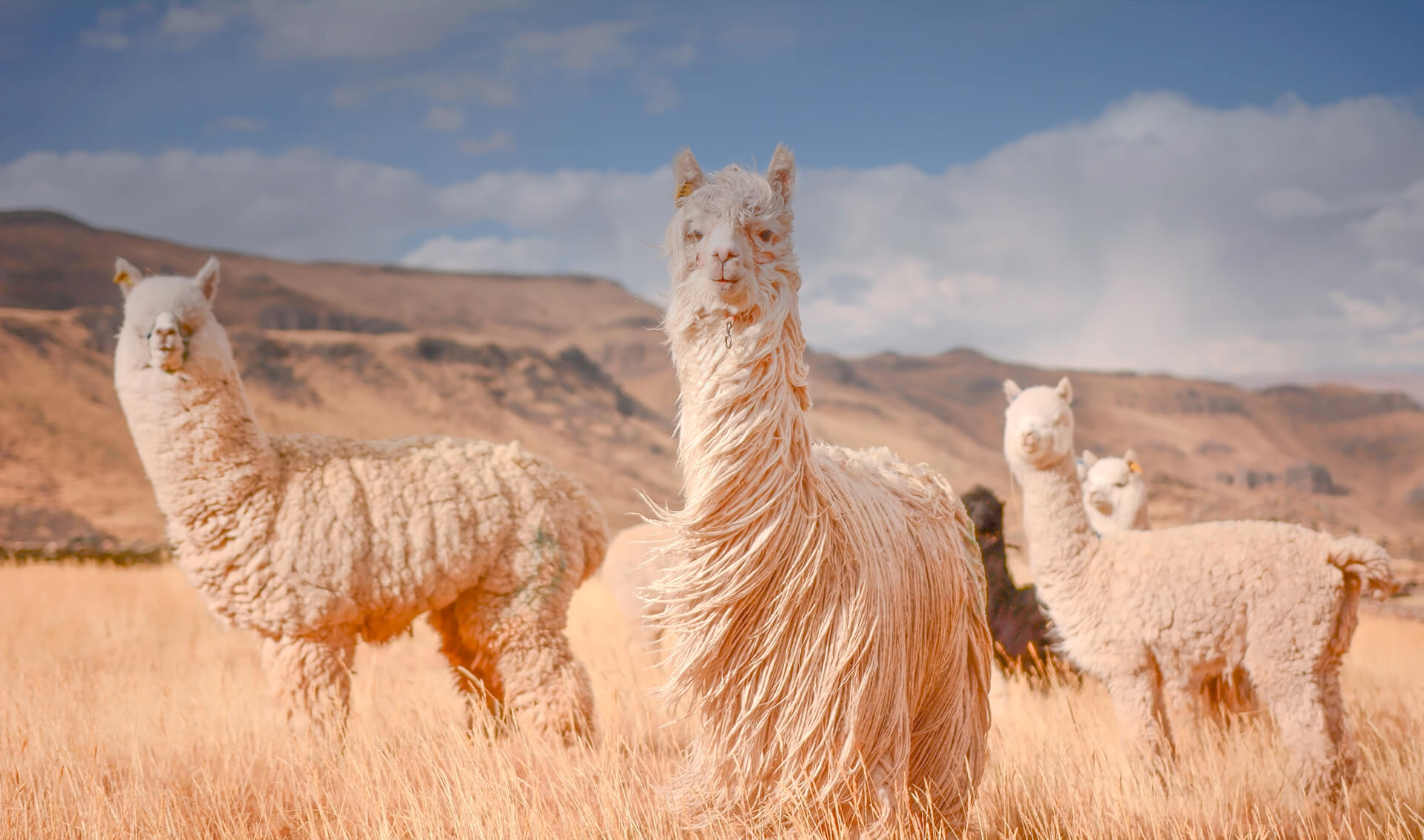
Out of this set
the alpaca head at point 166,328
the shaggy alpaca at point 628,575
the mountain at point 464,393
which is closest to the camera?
the alpaca head at point 166,328

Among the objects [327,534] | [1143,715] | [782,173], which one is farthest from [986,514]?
[327,534]

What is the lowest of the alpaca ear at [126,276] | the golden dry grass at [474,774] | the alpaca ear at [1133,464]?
the golden dry grass at [474,774]

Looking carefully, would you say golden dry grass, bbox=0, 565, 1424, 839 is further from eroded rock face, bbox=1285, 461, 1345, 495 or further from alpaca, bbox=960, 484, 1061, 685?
eroded rock face, bbox=1285, 461, 1345, 495

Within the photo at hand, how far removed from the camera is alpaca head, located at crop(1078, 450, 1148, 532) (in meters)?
6.77

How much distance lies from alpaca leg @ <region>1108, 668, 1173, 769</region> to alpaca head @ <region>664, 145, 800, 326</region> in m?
3.22

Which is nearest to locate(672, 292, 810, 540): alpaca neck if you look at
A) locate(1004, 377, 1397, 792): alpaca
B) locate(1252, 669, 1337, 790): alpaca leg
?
locate(1004, 377, 1397, 792): alpaca

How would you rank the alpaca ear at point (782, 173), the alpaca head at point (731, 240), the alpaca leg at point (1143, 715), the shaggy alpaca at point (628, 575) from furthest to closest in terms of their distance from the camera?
the shaggy alpaca at point (628, 575), the alpaca leg at point (1143, 715), the alpaca ear at point (782, 173), the alpaca head at point (731, 240)

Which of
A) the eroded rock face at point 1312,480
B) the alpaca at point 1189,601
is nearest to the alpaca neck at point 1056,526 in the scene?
the alpaca at point 1189,601

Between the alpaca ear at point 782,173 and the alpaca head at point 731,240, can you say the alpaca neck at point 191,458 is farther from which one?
the alpaca ear at point 782,173

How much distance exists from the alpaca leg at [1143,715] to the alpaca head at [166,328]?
491 cm

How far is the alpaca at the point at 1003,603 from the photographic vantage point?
609 cm

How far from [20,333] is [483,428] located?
1497cm

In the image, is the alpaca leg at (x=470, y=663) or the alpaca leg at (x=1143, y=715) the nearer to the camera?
the alpaca leg at (x=1143, y=715)

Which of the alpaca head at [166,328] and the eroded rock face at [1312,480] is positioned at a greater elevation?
the alpaca head at [166,328]
